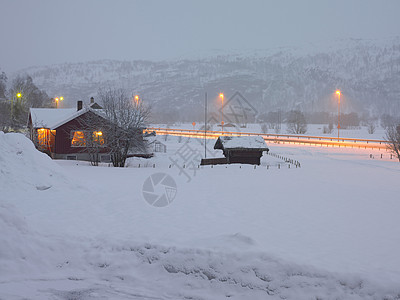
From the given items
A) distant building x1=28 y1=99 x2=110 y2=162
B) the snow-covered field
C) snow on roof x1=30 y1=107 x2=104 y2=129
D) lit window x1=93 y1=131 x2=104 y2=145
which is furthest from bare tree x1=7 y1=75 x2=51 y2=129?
the snow-covered field

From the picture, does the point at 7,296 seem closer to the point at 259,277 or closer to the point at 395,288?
the point at 259,277

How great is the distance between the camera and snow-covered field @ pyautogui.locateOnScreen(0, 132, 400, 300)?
8.24 m

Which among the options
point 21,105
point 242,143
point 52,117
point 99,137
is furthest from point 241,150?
point 21,105

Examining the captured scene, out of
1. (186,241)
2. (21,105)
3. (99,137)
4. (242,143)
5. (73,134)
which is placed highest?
(21,105)

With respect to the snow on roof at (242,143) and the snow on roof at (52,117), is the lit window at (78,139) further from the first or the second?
the snow on roof at (242,143)

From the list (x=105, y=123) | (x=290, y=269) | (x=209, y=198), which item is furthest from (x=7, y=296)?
(x=105, y=123)

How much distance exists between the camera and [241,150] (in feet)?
100

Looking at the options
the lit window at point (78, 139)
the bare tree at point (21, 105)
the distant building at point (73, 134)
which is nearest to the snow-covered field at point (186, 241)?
the distant building at point (73, 134)

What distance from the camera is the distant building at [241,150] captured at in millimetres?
30516

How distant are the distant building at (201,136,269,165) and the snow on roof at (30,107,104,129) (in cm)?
1373

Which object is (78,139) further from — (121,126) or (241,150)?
(241,150)

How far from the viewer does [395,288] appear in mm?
7742

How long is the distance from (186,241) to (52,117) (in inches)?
1231

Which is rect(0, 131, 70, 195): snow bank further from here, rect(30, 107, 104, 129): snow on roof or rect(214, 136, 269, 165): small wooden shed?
rect(30, 107, 104, 129): snow on roof
